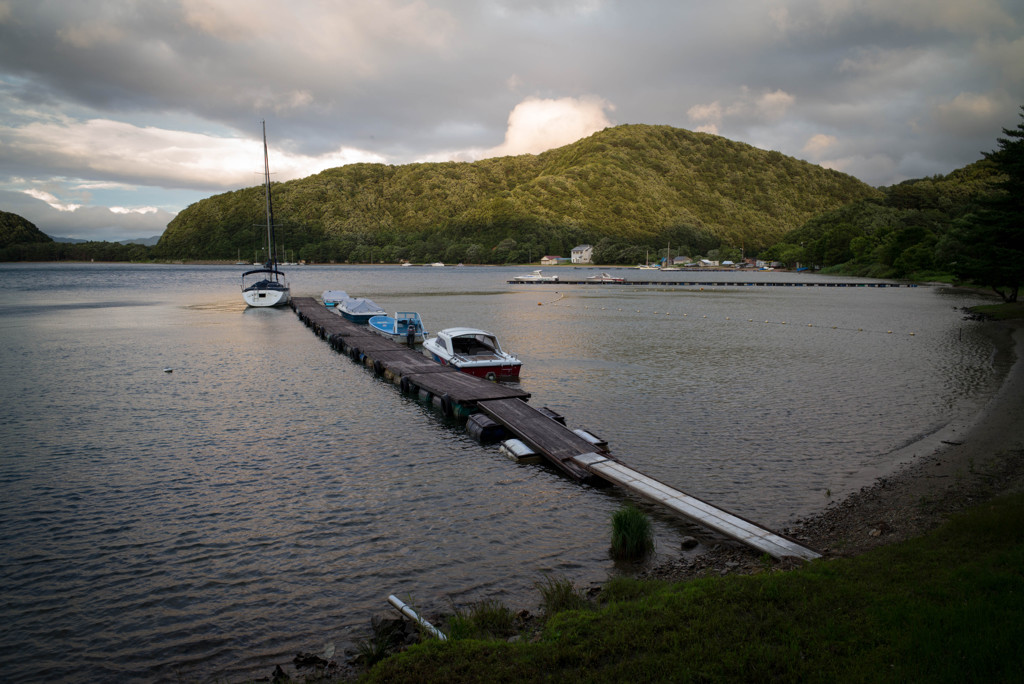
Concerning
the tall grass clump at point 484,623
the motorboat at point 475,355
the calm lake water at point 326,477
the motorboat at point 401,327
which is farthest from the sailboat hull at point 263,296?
the tall grass clump at point 484,623

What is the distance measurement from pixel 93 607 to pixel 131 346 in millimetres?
34530

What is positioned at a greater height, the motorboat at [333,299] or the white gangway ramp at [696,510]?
the motorboat at [333,299]

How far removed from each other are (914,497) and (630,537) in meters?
6.51

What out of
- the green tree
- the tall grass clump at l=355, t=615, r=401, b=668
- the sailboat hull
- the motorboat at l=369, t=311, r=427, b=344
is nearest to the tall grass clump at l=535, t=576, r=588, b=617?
the tall grass clump at l=355, t=615, r=401, b=668

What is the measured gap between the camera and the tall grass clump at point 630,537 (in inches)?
441

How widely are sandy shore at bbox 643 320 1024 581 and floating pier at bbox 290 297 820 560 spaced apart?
0.47m

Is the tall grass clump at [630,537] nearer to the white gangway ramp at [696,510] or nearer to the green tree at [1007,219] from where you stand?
the white gangway ramp at [696,510]

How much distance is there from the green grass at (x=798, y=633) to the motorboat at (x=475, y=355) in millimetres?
18842

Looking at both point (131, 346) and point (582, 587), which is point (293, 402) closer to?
point (582, 587)

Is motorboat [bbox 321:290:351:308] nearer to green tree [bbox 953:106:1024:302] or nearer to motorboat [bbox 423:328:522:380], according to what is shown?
motorboat [bbox 423:328:522:380]

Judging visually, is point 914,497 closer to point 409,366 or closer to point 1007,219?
point 409,366

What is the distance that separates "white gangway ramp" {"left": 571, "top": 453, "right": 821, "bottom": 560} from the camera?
417 inches

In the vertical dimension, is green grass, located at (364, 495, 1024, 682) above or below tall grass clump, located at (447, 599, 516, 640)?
above

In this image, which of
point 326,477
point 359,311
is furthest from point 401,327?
point 326,477
